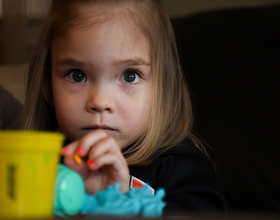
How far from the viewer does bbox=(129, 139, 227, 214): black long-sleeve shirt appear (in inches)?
33.2

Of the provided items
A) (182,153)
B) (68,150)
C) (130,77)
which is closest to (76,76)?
(130,77)

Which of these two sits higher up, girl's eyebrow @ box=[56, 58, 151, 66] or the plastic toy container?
girl's eyebrow @ box=[56, 58, 151, 66]

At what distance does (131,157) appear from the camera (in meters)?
1.02

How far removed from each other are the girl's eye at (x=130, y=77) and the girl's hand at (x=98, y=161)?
319 millimetres

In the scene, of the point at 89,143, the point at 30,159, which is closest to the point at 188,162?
the point at 89,143

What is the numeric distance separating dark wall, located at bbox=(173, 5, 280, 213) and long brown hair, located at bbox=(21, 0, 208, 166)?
0.21 feet

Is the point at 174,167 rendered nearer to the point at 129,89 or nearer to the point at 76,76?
the point at 129,89

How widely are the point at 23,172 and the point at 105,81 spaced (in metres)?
0.58

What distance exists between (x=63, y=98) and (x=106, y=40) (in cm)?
20

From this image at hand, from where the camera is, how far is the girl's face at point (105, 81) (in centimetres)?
98

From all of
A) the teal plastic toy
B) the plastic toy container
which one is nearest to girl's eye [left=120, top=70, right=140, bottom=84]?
the teal plastic toy

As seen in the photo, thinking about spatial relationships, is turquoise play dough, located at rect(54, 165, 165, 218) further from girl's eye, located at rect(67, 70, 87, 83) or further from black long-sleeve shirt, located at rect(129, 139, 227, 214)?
girl's eye, located at rect(67, 70, 87, 83)

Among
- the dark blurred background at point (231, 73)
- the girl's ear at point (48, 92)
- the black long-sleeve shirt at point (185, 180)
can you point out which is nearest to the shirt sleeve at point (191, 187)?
the black long-sleeve shirt at point (185, 180)

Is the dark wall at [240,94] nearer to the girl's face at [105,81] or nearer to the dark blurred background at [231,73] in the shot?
the dark blurred background at [231,73]
